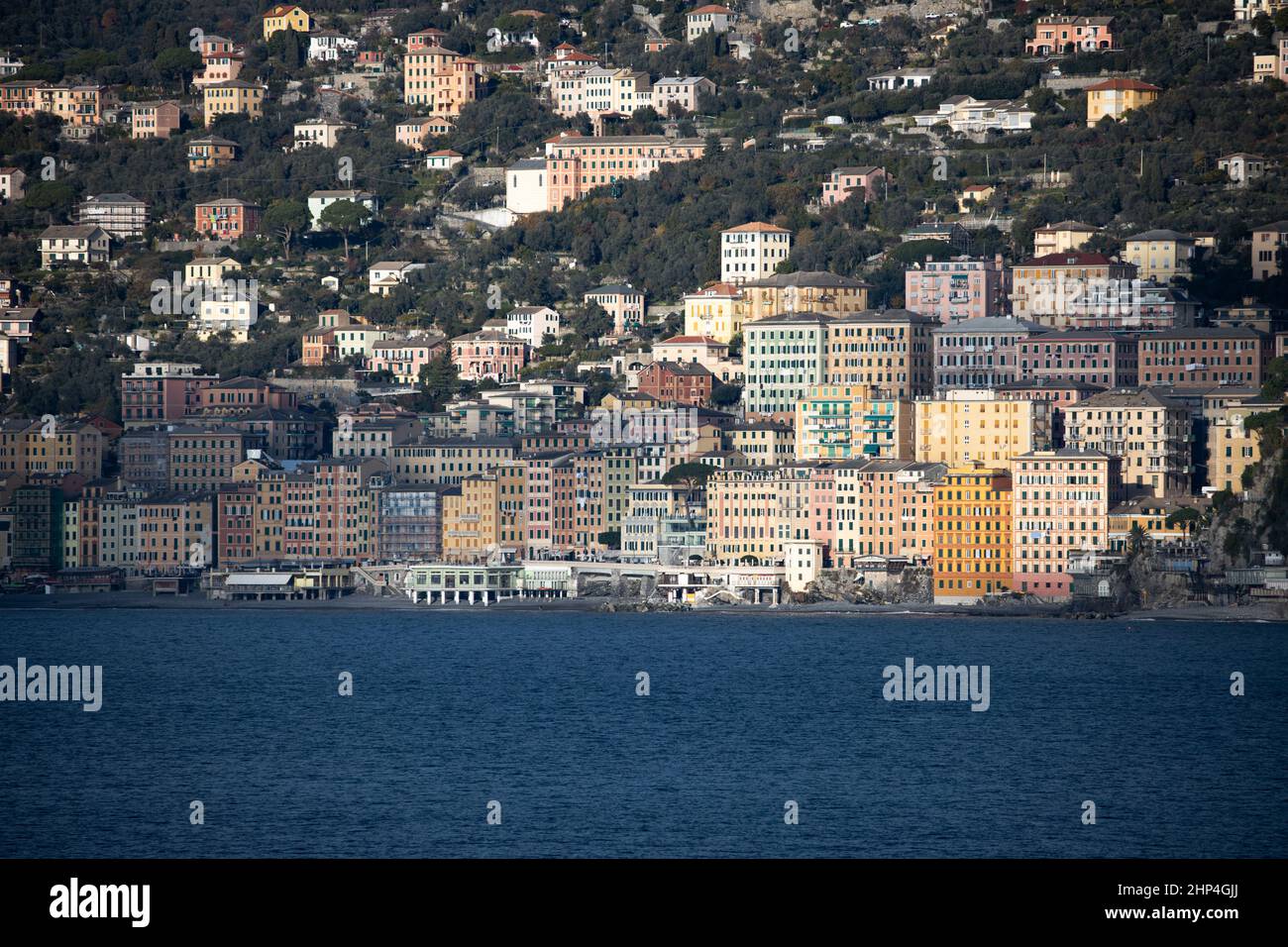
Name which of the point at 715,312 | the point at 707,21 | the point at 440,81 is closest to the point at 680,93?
the point at 707,21

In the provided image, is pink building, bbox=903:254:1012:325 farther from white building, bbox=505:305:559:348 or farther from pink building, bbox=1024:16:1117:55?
pink building, bbox=1024:16:1117:55

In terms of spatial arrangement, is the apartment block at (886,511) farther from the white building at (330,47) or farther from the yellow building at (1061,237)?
the white building at (330,47)

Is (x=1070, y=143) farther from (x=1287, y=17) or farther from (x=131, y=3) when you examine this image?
(x=131, y=3)

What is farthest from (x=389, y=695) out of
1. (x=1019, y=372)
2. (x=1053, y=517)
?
(x=1019, y=372)

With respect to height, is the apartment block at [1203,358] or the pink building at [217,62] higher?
the pink building at [217,62]

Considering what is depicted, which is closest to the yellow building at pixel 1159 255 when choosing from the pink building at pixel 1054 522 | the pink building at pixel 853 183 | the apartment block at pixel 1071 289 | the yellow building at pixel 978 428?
the apartment block at pixel 1071 289
